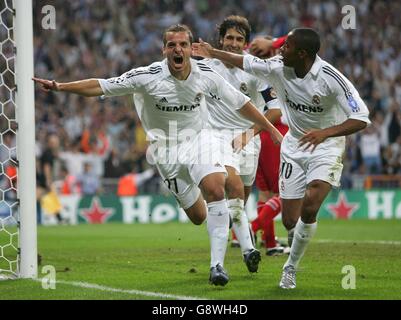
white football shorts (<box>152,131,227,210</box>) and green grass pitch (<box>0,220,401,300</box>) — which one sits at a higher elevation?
white football shorts (<box>152,131,227,210</box>)

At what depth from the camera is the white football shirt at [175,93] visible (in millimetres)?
8328

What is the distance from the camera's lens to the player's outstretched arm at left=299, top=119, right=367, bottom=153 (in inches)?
303

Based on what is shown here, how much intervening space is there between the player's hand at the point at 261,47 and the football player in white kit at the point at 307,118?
90.7 inches

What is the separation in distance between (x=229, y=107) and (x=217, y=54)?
1.94 metres

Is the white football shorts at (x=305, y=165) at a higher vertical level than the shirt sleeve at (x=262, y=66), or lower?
lower

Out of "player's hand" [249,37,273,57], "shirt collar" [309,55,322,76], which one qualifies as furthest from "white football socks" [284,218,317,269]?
"player's hand" [249,37,273,57]

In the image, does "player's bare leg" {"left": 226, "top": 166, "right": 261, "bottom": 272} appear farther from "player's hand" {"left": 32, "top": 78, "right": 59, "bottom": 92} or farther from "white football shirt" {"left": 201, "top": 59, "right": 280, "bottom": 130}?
"player's hand" {"left": 32, "top": 78, "right": 59, "bottom": 92}

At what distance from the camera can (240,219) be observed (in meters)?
9.13

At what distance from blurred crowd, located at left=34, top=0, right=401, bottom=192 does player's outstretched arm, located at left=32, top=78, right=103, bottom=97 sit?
44.0ft

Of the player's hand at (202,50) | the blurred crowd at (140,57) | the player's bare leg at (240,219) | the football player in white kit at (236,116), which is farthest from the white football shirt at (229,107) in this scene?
the blurred crowd at (140,57)

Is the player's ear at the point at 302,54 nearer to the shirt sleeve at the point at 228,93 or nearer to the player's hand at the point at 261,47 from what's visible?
the shirt sleeve at the point at 228,93

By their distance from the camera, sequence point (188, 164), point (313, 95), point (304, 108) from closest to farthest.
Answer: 1. point (313, 95)
2. point (304, 108)
3. point (188, 164)

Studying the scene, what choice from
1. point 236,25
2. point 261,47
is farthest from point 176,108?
point 261,47

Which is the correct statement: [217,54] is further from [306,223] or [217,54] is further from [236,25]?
[306,223]
